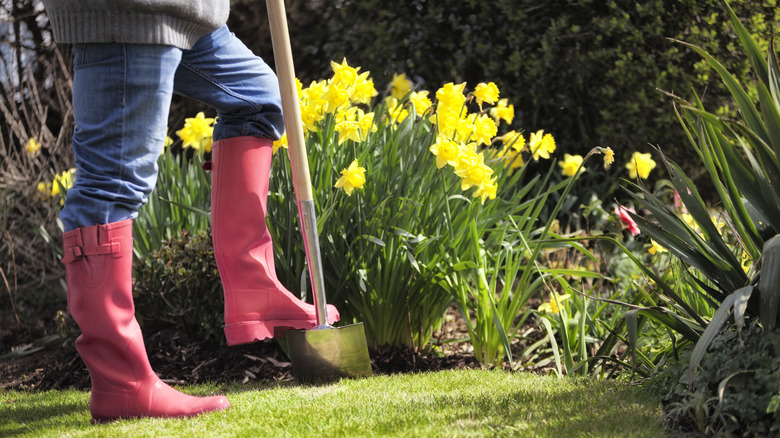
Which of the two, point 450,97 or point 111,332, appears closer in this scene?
point 111,332

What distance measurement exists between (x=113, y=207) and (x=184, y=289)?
97cm

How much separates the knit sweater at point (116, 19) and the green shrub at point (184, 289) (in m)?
1.12

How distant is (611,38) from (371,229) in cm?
248

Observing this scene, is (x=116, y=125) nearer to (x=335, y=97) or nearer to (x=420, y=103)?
(x=335, y=97)

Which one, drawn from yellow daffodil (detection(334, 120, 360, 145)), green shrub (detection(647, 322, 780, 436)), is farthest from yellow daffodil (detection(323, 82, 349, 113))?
green shrub (detection(647, 322, 780, 436))

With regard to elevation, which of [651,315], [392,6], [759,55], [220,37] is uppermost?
[392,6]

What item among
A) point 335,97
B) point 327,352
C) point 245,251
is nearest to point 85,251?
point 245,251

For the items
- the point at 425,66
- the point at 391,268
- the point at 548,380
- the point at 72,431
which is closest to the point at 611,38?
the point at 425,66

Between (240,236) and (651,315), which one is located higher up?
(240,236)

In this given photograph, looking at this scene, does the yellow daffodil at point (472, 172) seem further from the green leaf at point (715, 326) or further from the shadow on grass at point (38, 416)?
the shadow on grass at point (38, 416)

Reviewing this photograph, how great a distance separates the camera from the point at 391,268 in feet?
8.54

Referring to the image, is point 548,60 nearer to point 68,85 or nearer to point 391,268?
point 391,268

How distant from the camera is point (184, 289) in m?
2.81

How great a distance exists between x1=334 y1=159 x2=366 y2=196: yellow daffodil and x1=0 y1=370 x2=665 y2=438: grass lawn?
609mm
